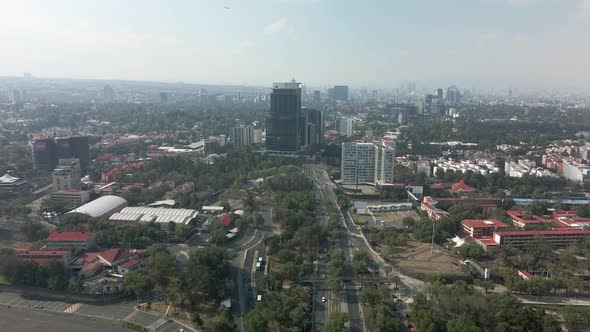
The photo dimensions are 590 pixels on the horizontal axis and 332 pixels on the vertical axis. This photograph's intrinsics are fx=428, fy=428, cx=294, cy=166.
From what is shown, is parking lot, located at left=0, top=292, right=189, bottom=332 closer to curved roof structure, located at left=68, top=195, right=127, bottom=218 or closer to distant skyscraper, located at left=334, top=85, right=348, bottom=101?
curved roof structure, located at left=68, top=195, right=127, bottom=218

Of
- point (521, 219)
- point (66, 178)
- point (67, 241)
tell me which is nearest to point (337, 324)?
point (67, 241)

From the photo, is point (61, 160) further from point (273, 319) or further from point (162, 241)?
point (273, 319)

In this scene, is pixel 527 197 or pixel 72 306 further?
pixel 527 197

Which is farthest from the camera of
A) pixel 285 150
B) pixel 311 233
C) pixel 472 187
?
pixel 285 150

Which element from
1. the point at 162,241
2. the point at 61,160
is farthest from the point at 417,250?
the point at 61,160

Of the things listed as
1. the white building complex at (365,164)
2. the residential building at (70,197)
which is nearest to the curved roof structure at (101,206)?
the residential building at (70,197)

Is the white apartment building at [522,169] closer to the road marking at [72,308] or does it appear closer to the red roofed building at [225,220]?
the red roofed building at [225,220]

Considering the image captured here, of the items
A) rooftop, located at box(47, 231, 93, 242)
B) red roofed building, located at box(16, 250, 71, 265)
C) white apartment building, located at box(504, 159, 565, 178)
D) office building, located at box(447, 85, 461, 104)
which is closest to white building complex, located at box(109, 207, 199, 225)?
rooftop, located at box(47, 231, 93, 242)
